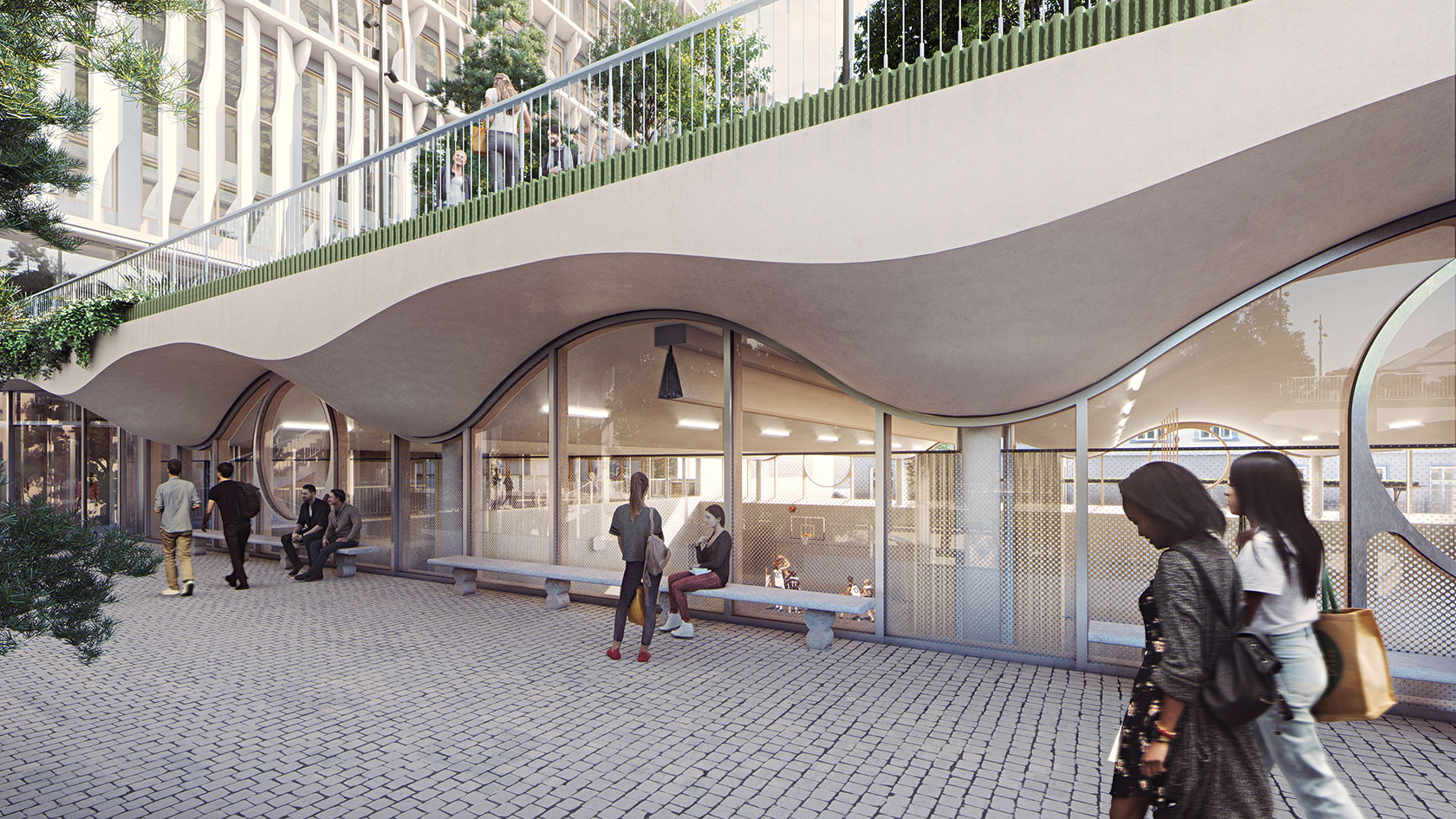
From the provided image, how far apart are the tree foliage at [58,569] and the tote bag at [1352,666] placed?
5097 millimetres

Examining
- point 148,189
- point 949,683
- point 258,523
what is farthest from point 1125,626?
point 148,189

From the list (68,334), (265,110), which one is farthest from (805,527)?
(265,110)

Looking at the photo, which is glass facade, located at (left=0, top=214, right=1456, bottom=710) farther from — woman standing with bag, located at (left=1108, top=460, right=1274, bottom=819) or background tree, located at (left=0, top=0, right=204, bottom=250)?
woman standing with bag, located at (left=1108, top=460, right=1274, bottom=819)

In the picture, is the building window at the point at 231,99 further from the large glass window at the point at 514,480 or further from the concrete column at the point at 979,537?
the concrete column at the point at 979,537

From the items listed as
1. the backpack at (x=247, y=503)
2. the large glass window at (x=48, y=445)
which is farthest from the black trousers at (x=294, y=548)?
the large glass window at (x=48, y=445)

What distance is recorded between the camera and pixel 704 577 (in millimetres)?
A: 7445

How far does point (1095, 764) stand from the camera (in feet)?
14.3

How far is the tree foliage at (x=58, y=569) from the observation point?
3.19m

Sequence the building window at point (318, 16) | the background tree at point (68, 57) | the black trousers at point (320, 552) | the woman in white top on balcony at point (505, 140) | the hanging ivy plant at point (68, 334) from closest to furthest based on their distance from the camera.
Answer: the background tree at point (68, 57) < the woman in white top on balcony at point (505, 140) < the black trousers at point (320, 552) < the hanging ivy plant at point (68, 334) < the building window at point (318, 16)

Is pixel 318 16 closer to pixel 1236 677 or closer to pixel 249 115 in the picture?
pixel 249 115

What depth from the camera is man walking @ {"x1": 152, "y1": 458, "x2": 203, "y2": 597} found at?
31.4 feet

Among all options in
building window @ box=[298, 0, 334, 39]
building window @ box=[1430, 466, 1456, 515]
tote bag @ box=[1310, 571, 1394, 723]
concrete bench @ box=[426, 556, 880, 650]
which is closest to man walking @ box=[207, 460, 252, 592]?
concrete bench @ box=[426, 556, 880, 650]

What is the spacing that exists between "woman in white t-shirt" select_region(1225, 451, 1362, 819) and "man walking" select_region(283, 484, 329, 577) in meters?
12.0

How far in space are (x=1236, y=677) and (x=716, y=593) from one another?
5.61m
